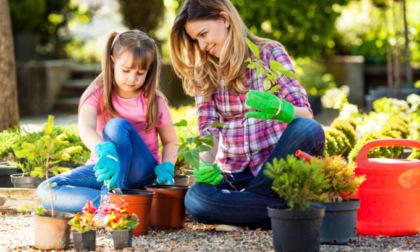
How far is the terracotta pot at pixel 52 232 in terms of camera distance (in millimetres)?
2393

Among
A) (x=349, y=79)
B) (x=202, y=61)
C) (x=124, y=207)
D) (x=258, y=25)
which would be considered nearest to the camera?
(x=124, y=207)

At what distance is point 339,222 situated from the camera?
7.97ft

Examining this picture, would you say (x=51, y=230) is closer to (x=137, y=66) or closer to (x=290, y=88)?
(x=137, y=66)

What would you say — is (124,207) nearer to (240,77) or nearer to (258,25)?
(240,77)

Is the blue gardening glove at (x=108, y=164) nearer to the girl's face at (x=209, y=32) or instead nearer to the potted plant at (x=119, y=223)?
the potted plant at (x=119, y=223)

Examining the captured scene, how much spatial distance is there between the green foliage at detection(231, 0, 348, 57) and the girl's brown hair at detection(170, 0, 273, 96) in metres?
4.62

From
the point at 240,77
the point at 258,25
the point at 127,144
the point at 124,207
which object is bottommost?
the point at 124,207

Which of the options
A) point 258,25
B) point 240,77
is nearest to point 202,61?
point 240,77

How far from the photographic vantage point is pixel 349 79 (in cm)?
1012

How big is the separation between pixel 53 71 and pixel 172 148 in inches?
259

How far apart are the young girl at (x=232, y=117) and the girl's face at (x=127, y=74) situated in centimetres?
19

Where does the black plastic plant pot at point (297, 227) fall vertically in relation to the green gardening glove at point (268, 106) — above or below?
below

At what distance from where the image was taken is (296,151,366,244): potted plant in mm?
2391

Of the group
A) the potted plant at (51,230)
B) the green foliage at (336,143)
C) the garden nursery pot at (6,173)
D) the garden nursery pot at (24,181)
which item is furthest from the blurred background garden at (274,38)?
the potted plant at (51,230)
